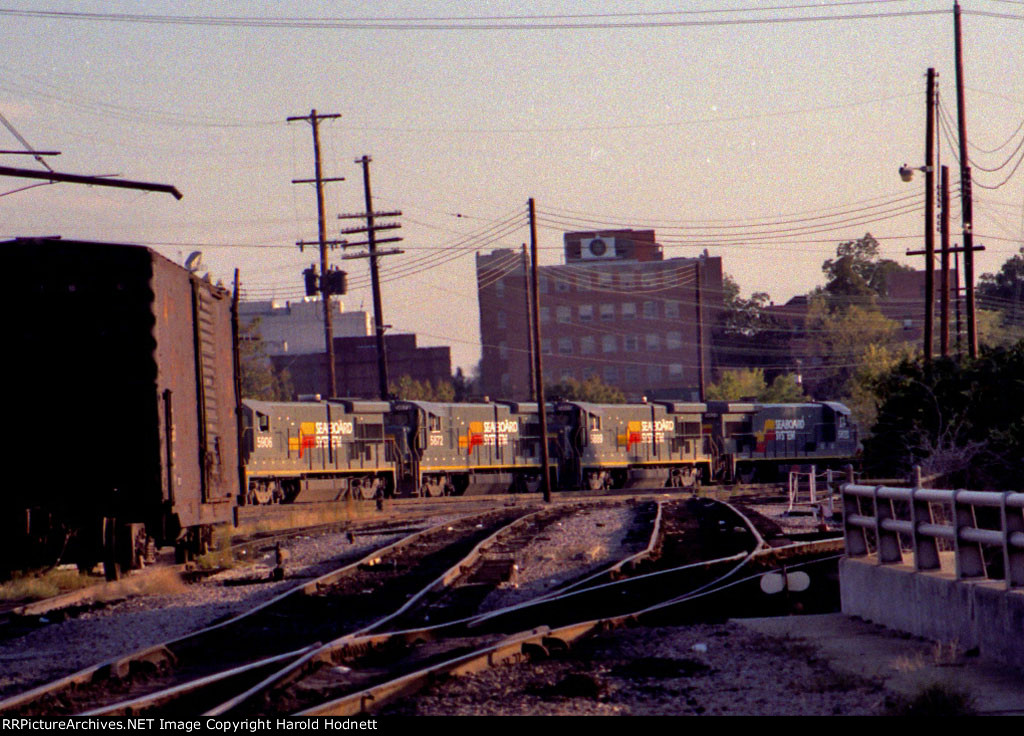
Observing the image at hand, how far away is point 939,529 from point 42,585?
38.5 feet

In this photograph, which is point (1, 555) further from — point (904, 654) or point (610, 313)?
point (610, 313)

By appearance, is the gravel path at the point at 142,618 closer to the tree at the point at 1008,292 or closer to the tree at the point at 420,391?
the tree at the point at 420,391

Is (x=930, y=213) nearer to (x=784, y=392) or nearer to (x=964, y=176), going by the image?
(x=964, y=176)

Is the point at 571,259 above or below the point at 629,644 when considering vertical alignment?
above

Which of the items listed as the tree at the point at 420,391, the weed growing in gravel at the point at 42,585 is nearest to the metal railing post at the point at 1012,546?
the weed growing in gravel at the point at 42,585

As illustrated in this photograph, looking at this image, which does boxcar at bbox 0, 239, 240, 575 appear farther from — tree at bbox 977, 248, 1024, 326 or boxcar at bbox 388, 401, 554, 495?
tree at bbox 977, 248, 1024, 326

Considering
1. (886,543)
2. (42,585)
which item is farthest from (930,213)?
(42,585)

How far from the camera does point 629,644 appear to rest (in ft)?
35.0

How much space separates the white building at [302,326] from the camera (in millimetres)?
127438

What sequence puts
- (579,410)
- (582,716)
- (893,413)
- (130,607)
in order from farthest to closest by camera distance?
(579,410)
(893,413)
(130,607)
(582,716)

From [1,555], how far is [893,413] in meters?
16.4

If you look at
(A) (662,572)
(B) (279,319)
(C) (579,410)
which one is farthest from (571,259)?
(A) (662,572)

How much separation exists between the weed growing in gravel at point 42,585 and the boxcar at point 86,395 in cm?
172

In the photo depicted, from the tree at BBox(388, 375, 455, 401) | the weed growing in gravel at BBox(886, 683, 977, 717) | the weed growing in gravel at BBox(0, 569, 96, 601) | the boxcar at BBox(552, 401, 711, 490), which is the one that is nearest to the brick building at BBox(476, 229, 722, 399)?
the tree at BBox(388, 375, 455, 401)
